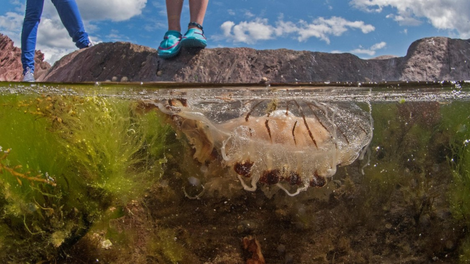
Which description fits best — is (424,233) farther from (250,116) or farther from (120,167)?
(120,167)

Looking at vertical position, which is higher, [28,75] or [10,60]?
[10,60]

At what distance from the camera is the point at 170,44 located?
493 centimetres

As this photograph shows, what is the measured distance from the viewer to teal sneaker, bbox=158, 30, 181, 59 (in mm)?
4887

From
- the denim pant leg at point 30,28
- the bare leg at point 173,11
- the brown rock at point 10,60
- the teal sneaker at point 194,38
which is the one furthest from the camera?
the brown rock at point 10,60

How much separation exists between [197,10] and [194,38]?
1.28 feet

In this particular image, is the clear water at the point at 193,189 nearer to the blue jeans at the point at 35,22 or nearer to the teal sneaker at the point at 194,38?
the blue jeans at the point at 35,22

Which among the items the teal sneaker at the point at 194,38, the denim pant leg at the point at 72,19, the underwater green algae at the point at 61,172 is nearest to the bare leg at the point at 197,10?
the teal sneaker at the point at 194,38

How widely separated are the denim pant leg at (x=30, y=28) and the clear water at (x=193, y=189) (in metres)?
0.96

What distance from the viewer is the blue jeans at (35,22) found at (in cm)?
436

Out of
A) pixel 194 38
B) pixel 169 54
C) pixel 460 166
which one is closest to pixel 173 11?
pixel 194 38

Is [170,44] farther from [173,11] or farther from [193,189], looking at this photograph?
[193,189]

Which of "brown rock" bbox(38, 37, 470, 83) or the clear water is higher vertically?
"brown rock" bbox(38, 37, 470, 83)

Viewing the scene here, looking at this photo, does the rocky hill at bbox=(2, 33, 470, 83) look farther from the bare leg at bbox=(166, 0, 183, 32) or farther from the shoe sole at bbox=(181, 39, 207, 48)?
the bare leg at bbox=(166, 0, 183, 32)

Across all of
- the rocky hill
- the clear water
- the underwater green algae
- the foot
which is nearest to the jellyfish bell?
the clear water
